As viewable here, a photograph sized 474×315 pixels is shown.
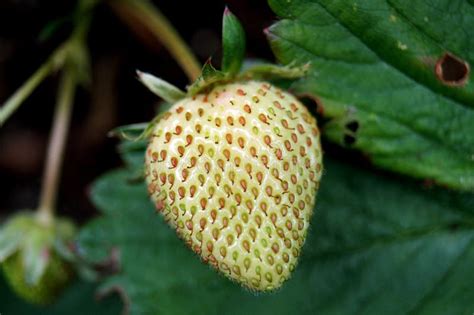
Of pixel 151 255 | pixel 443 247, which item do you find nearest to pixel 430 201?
pixel 443 247

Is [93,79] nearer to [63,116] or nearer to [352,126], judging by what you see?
[63,116]

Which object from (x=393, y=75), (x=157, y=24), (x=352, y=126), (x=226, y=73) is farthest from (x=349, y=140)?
(x=157, y=24)

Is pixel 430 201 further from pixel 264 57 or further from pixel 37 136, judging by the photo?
pixel 37 136

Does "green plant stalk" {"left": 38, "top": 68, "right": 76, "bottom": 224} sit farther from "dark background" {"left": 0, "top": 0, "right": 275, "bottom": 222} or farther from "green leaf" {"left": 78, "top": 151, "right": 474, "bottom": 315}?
"green leaf" {"left": 78, "top": 151, "right": 474, "bottom": 315}

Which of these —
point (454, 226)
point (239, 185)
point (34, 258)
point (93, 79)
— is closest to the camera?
point (239, 185)

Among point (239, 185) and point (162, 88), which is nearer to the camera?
point (239, 185)

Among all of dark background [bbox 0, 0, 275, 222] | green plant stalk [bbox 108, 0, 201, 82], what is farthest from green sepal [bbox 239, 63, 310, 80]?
dark background [bbox 0, 0, 275, 222]
